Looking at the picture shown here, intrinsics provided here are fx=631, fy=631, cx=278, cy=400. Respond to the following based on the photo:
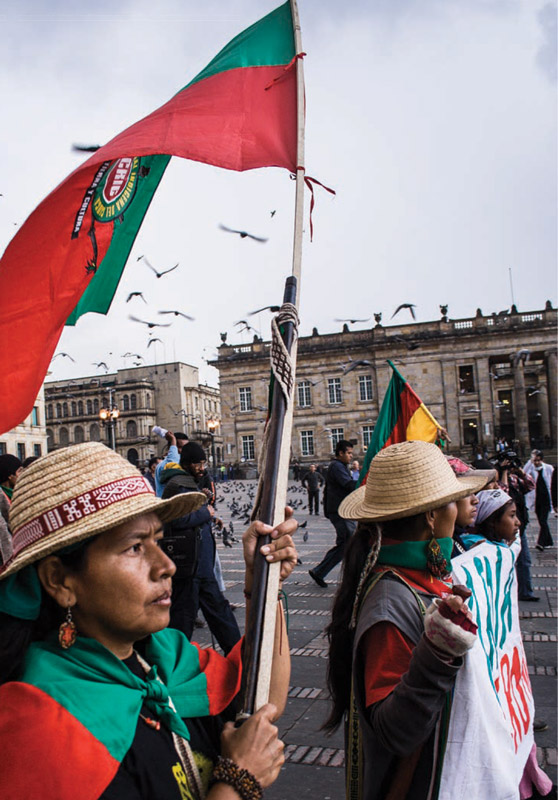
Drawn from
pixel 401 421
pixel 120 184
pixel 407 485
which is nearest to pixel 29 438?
pixel 401 421

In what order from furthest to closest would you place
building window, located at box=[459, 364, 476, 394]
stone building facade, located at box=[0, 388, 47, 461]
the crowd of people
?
building window, located at box=[459, 364, 476, 394]
stone building facade, located at box=[0, 388, 47, 461]
the crowd of people

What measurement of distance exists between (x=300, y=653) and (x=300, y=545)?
783 centimetres

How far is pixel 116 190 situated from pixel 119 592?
1765 millimetres

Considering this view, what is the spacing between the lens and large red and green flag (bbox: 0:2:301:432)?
222cm

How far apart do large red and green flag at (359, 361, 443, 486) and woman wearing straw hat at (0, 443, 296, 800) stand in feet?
13.1

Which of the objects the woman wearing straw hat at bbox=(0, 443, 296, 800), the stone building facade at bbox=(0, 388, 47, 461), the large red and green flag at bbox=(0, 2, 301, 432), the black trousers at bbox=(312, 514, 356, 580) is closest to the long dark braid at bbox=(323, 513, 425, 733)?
the woman wearing straw hat at bbox=(0, 443, 296, 800)

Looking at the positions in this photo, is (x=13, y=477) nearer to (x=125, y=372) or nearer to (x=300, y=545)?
(x=300, y=545)

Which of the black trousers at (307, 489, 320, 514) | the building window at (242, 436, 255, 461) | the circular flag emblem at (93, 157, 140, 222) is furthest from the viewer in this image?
the building window at (242, 436, 255, 461)

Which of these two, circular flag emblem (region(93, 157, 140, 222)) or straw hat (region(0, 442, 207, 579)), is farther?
circular flag emblem (region(93, 157, 140, 222))

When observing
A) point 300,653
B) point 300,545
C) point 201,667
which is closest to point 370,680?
point 201,667

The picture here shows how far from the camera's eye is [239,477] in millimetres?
49438

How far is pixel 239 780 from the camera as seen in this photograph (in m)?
1.36

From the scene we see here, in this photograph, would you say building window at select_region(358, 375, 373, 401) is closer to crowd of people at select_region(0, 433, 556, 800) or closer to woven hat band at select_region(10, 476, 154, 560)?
crowd of people at select_region(0, 433, 556, 800)

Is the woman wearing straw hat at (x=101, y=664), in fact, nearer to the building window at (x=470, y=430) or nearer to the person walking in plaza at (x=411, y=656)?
the person walking in plaza at (x=411, y=656)
